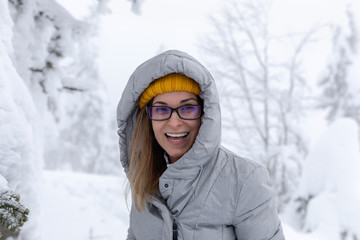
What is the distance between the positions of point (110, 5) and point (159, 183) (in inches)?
137

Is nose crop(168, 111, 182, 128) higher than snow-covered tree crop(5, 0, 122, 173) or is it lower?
lower

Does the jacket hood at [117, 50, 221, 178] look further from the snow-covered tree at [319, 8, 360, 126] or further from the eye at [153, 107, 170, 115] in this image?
the snow-covered tree at [319, 8, 360, 126]

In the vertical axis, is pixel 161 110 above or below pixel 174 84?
below

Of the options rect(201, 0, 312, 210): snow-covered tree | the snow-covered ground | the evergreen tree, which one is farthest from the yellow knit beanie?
rect(201, 0, 312, 210): snow-covered tree

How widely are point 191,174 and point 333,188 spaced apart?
19.6 feet

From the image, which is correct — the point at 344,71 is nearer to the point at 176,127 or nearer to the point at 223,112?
the point at 223,112

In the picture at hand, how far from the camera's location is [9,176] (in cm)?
188

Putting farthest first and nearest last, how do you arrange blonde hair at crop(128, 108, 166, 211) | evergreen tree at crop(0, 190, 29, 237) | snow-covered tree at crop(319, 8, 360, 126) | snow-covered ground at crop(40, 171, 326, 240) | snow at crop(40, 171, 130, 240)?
snow-covered tree at crop(319, 8, 360, 126)
snow at crop(40, 171, 130, 240)
snow-covered ground at crop(40, 171, 326, 240)
blonde hair at crop(128, 108, 166, 211)
evergreen tree at crop(0, 190, 29, 237)

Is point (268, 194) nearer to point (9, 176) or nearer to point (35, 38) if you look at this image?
point (9, 176)

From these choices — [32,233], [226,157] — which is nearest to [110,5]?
[32,233]

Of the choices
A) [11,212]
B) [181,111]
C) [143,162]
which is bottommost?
[11,212]

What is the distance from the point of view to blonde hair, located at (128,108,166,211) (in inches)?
84.6

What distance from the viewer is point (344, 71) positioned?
17.5 meters

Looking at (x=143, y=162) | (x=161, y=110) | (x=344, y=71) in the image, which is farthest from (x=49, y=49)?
(x=344, y=71)
